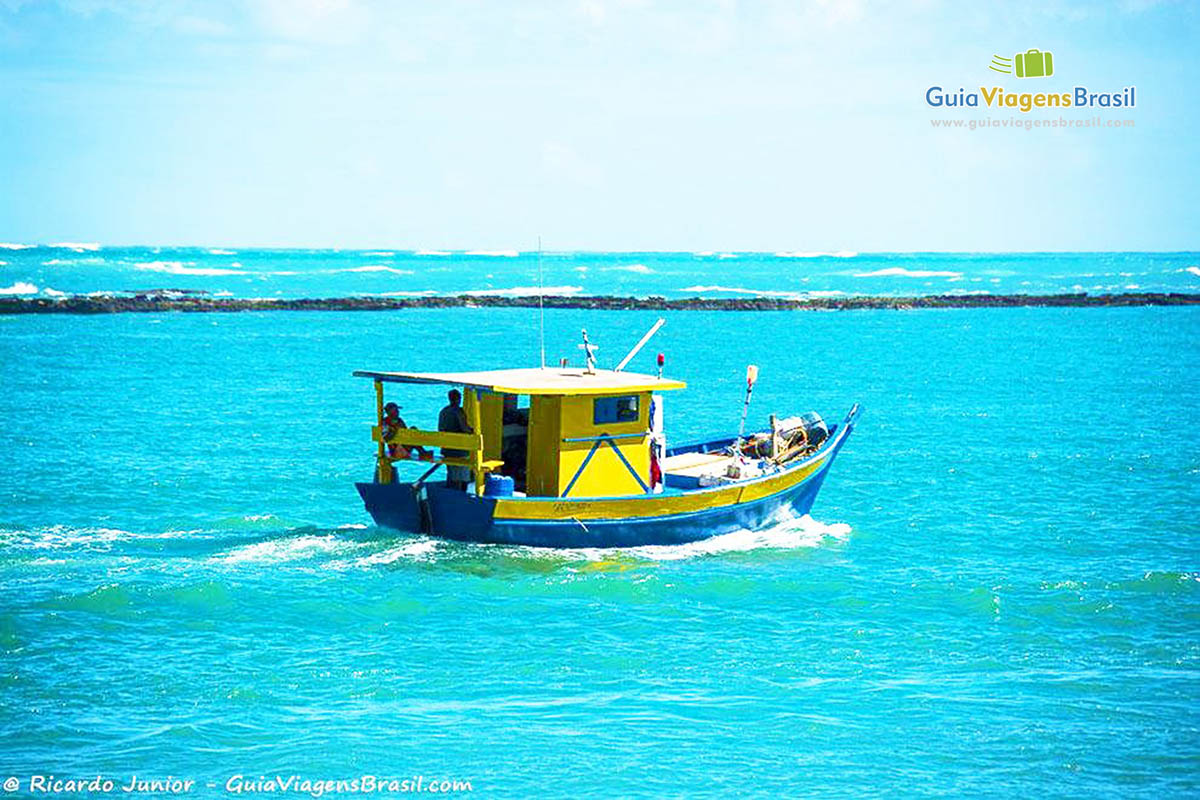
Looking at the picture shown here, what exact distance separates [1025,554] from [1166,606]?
11.7ft

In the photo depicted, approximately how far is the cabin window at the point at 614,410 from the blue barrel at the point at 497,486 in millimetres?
1722

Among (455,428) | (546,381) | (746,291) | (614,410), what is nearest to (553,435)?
(546,381)

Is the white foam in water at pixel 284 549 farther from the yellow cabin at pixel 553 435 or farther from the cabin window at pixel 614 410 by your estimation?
the cabin window at pixel 614 410

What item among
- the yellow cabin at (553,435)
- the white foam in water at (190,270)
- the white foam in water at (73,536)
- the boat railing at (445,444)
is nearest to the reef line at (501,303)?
the white foam in water at (190,270)

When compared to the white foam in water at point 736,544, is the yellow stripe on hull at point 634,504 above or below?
above

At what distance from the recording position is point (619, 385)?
21484 mm

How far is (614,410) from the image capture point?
21656 mm

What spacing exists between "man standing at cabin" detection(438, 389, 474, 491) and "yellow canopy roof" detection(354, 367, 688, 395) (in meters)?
0.43

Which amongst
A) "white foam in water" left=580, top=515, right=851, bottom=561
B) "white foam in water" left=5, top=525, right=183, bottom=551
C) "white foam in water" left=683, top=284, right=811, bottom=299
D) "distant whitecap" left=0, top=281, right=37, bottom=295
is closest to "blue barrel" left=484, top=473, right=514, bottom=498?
"white foam in water" left=580, top=515, right=851, bottom=561

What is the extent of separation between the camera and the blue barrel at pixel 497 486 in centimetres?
2072

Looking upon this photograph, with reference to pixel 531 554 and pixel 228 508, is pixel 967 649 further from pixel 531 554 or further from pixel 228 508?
pixel 228 508

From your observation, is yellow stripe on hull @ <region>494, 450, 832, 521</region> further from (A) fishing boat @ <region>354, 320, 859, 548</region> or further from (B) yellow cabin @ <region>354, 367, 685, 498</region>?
(B) yellow cabin @ <region>354, 367, 685, 498</region>

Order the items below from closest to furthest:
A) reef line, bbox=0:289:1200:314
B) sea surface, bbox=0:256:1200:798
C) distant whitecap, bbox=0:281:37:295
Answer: sea surface, bbox=0:256:1200:798
reef line, bbox=0:289:1200:314
distant whitecap, bbox=0:281:37:295

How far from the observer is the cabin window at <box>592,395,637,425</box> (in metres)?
21.5
